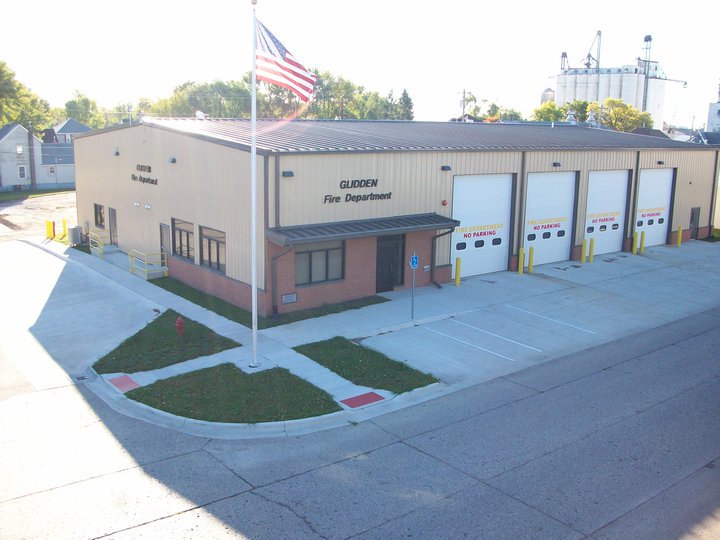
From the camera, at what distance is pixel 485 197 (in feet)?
90.8

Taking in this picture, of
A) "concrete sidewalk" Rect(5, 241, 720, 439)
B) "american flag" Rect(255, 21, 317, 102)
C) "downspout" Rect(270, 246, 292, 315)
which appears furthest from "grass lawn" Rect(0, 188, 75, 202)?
"american flag" Rect(255, 21, 317, 102)

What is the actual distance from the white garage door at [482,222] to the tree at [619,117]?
59452 mm

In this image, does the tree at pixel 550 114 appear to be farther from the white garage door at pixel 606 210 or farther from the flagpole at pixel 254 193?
the flagpole at pixel 254 193

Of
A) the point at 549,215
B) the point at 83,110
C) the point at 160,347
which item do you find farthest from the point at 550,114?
the point at 83,110

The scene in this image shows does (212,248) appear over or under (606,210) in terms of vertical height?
under

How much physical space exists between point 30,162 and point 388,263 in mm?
55372

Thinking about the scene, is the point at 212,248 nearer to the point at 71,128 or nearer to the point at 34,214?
the point at 34,214

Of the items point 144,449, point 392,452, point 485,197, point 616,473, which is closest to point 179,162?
point 485,197

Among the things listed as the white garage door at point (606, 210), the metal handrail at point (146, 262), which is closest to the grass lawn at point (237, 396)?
the metal handrail at point (146, 262)

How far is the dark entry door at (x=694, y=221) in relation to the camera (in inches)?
1523

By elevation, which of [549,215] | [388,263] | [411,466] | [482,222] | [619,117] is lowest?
[411,466]

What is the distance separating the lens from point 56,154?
70500mm

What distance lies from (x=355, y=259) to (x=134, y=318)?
761cm

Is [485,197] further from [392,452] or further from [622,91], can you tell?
[622,91]
